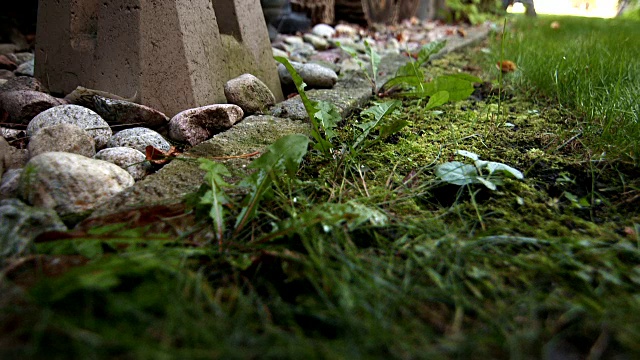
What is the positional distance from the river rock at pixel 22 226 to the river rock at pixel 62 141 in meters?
0.38

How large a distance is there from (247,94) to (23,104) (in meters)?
0.98

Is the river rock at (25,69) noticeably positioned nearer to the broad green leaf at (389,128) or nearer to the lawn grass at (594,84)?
the broad green leaf at (389,128)

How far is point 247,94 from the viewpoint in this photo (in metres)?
2.06

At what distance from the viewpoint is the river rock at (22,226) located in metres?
0.99

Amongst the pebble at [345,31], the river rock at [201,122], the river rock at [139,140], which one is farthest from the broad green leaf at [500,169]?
the pebble at [345,31]

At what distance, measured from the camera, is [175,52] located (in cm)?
184

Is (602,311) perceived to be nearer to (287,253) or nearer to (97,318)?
(287,253)

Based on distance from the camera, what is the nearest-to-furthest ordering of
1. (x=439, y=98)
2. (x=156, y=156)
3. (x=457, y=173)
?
(x=457, y=173) < (x=156, y=156) < (x=439, y=98)

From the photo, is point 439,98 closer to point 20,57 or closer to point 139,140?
point 139,140

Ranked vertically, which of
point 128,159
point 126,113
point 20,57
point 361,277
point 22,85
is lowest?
point 361,277

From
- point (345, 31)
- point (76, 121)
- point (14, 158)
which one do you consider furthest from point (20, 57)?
point (345, 31)

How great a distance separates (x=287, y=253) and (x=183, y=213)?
374 mm

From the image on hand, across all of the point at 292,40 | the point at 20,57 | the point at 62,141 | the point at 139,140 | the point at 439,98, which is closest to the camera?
A: the point at 62,141

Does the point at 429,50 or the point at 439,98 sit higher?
the point at 429,50
